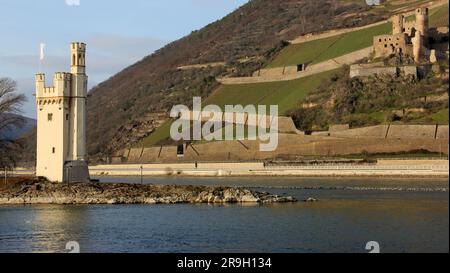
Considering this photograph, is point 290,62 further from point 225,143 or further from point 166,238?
point 166,238

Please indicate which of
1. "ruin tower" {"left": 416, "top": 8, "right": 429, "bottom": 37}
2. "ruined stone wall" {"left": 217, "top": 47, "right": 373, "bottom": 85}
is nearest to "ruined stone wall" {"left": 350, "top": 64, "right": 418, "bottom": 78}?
Answer: "ruin tower" {"left": 416, "top": 8, "right": 429, "bottom": 37}

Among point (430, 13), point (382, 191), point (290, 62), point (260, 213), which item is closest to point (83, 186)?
point (260, 213)

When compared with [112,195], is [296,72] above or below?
above

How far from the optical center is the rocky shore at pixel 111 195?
54.5 metres

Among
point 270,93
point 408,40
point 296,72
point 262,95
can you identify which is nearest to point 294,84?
point 270,93

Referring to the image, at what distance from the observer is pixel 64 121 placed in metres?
55.2

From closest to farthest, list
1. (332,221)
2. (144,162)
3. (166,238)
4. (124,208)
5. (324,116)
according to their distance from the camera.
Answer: (166,238) < (332,221) < (124,208) < (324,116) < (144,162)

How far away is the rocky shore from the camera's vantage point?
5447cm

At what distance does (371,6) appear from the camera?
17700 centimetres

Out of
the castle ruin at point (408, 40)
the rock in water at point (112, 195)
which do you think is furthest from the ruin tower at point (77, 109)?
the castle ruin at point (408, 40)

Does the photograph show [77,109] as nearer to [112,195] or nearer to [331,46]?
[112,195]

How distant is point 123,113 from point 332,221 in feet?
481

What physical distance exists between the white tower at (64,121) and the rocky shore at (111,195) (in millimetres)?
1232

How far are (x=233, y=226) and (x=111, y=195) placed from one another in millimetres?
16430
